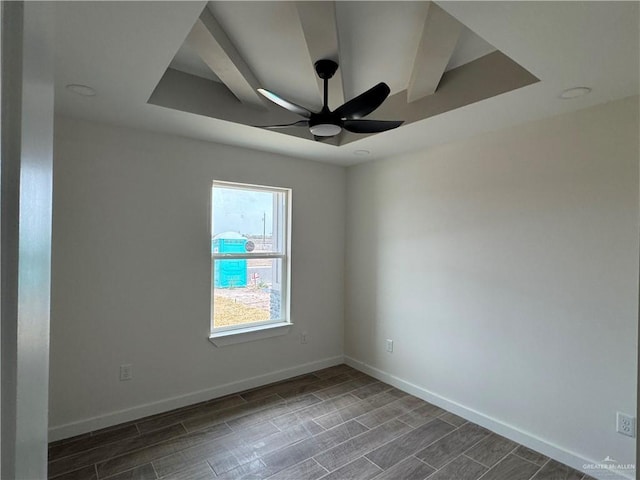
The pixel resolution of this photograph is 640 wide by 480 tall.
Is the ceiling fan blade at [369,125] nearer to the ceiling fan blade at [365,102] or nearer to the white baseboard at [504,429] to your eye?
the ceiling fan blade at [365,102]

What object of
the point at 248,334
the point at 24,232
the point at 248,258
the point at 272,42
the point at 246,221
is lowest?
the point at 248,334

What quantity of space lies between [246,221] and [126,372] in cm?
170

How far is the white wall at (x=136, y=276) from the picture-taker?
259 centimetres

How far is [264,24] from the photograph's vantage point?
1829 millimetres

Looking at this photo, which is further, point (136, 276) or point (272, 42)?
point (136, 276)

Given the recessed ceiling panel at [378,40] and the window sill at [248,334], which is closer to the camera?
the recessed ceiling panel at [378,40]

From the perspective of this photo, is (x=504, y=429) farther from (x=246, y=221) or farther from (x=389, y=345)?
(x=246, y=221)

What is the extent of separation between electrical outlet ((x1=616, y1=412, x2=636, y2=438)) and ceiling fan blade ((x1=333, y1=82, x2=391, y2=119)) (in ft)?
8.02

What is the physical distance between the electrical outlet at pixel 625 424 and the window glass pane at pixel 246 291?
2.85m

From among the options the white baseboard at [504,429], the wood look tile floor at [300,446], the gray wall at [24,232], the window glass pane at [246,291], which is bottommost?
the wood look tile floor at [300,446]

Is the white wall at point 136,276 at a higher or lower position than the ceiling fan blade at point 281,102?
lower

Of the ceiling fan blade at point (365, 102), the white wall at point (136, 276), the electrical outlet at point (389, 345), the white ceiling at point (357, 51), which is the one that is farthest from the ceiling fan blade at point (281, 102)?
the electrical outlet at point (389, 345)

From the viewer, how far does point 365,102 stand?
1941 millimetres

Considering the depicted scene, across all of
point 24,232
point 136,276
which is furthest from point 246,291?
point 24,232
